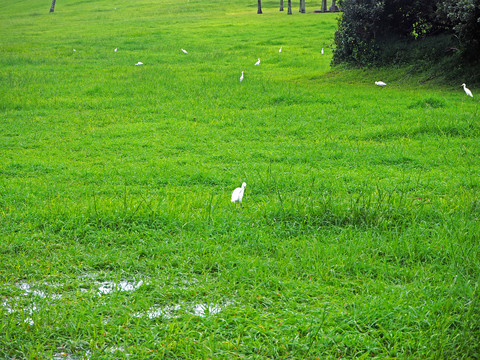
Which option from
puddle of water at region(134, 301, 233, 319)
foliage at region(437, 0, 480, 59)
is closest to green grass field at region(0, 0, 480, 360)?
puddle of water at region(134, 301, 233, 319)

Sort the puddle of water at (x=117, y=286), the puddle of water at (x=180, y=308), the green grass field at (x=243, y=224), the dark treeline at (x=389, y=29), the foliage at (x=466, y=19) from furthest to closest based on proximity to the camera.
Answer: the dark treeline at (x=389, y=29)
the foliage at (x=466, y=19)
the puddle of water at (x=117, y=286)
the puddle of water at (x=180, y=308)
the green grass field at (x=243, y=224)

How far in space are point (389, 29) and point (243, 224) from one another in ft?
38.9

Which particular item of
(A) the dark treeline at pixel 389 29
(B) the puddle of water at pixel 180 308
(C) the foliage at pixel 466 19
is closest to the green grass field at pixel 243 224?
(B) the puddle of water at pixel 180 308

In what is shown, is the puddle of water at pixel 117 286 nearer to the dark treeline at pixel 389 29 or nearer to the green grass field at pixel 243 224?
the green grass field at pixel 243 224

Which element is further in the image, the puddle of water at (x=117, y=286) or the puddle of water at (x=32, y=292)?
the puddle of water at (x=117, y=286)

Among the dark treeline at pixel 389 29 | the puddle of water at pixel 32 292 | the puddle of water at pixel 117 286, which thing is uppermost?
the dark treeline at pixel 389 29

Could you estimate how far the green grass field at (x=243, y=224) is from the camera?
323 cm

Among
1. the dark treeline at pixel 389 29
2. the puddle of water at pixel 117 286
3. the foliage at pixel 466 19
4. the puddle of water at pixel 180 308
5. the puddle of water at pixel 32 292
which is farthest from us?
the dark treeline at pixel 389 29

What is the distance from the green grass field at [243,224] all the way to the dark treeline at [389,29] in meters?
1.65

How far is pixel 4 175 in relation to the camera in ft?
22.6

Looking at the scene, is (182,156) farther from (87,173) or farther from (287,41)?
(287,41)

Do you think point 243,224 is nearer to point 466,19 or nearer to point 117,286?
point 117,286

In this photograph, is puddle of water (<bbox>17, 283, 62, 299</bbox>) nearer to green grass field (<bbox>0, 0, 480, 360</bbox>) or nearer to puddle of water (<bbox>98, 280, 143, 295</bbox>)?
green grass field (<bbox>0, 0, 480, 360</bbox>)

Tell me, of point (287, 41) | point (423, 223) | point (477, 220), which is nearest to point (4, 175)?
point (423, 223)
